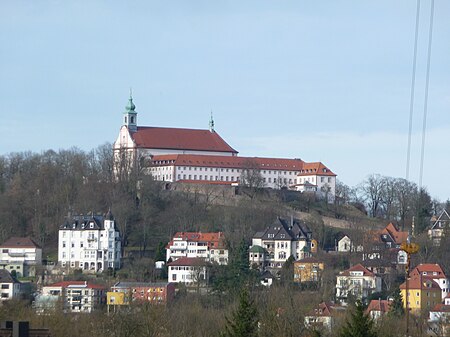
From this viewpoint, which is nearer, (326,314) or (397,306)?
(326,314)

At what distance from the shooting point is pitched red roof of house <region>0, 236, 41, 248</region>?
4178 inches

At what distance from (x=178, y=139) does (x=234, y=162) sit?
7.31 metres

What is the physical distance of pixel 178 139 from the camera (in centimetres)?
14288

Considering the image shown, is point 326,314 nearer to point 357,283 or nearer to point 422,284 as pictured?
point 357,283

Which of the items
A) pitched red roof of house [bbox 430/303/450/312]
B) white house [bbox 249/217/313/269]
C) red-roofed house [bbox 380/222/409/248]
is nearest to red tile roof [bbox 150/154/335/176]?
red-roofed house [bbox 380/222/409/248]

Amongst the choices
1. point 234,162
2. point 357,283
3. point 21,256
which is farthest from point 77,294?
point 234,162

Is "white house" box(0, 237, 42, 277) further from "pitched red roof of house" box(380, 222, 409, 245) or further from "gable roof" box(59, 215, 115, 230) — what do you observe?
"pitched red roof of house" box(380, 222, 409, 245)

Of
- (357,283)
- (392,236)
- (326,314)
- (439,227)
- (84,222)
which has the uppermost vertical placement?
(439,227)

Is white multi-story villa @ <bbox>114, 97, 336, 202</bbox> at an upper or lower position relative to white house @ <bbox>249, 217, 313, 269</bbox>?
upper

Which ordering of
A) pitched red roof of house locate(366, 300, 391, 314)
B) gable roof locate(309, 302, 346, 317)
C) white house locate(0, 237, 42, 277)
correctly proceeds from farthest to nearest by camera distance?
white house locate(0, 237, 42, 277), pitched red roof of house locate(366, 300, 391, 314), gable roof locate(309, 302, 346, 317)

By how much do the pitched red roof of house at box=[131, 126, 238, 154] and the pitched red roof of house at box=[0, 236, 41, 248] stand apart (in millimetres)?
31827

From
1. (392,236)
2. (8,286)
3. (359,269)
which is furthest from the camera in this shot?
(392,236)

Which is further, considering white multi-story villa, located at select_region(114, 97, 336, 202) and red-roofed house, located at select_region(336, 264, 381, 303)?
white multi-story villa, located at select_region(114, 97, 336, 202)

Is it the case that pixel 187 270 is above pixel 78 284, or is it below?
above
